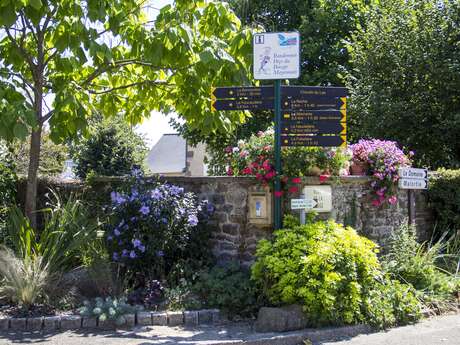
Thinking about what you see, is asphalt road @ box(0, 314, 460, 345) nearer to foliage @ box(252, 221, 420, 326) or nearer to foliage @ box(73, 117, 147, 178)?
foliage @ box(252, 221, 420, 326)

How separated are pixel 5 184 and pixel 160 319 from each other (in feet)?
13.4

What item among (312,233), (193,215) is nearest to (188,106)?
(193,215)

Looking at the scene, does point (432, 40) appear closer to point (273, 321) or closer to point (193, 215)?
point (193, 215)

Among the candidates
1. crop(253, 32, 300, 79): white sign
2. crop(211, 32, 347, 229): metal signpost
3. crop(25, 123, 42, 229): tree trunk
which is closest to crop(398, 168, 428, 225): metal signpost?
crop(211, 32, 347, 229): metal signpost

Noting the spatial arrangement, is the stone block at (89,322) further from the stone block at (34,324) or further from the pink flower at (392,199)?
the pink flower at (392,199)

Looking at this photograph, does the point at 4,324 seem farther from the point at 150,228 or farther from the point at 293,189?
the point at 293,189

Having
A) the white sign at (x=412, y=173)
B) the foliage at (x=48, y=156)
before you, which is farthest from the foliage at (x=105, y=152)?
the white sign at (x=412, y=173)

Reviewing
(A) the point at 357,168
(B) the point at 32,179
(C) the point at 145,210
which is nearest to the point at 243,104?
(C) the point at 145,210

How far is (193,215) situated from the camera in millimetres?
7609

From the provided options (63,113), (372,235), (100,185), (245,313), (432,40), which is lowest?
(245,313)

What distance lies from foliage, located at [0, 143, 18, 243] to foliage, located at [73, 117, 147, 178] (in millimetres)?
5907

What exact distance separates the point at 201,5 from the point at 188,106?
1559 millimetres

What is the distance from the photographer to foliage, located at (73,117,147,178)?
15719 mm

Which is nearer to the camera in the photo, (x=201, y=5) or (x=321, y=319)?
(x=321, y=319)
